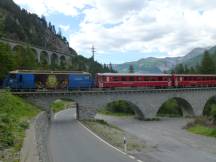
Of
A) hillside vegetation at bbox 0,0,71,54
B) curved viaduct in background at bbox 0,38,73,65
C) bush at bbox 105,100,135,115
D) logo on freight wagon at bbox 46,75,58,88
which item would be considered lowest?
bush at bbox 105,100,135,115

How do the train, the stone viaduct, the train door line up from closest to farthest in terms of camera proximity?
the train, the stone viaduct, the train door

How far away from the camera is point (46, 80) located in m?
54.4

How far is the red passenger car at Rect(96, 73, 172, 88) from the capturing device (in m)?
60.0

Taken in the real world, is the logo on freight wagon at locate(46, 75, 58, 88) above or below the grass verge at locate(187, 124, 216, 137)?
above

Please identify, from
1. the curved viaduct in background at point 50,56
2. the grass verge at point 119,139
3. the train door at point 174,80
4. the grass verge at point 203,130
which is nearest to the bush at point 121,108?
the train door at point 174,80

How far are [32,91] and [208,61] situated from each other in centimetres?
7031

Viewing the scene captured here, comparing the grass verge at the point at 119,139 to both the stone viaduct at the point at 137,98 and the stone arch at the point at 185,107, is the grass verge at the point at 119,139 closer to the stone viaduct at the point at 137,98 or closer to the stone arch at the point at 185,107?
the stone viaduct at the point at 137,98

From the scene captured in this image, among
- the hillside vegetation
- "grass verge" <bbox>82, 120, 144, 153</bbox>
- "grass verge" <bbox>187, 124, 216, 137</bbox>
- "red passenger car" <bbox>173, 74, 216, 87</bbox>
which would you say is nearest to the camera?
"grass verge" <bbox>82, 120, 144, 153</bbox>

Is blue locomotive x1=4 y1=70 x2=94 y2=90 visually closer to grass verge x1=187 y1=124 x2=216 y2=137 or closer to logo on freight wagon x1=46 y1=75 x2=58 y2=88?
logo on freight wagon x1=46 y1=75 x2=58 y2=88

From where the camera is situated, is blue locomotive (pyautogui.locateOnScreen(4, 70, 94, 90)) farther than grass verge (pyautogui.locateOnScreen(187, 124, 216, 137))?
Yes

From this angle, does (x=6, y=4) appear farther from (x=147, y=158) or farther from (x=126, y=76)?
(x=147, y=158)

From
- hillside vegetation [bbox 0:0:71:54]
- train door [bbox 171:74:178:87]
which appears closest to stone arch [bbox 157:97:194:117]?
train door [bbox 171:74:178:87]

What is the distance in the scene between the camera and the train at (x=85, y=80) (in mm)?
51938

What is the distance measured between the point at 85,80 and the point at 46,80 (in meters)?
6.49
